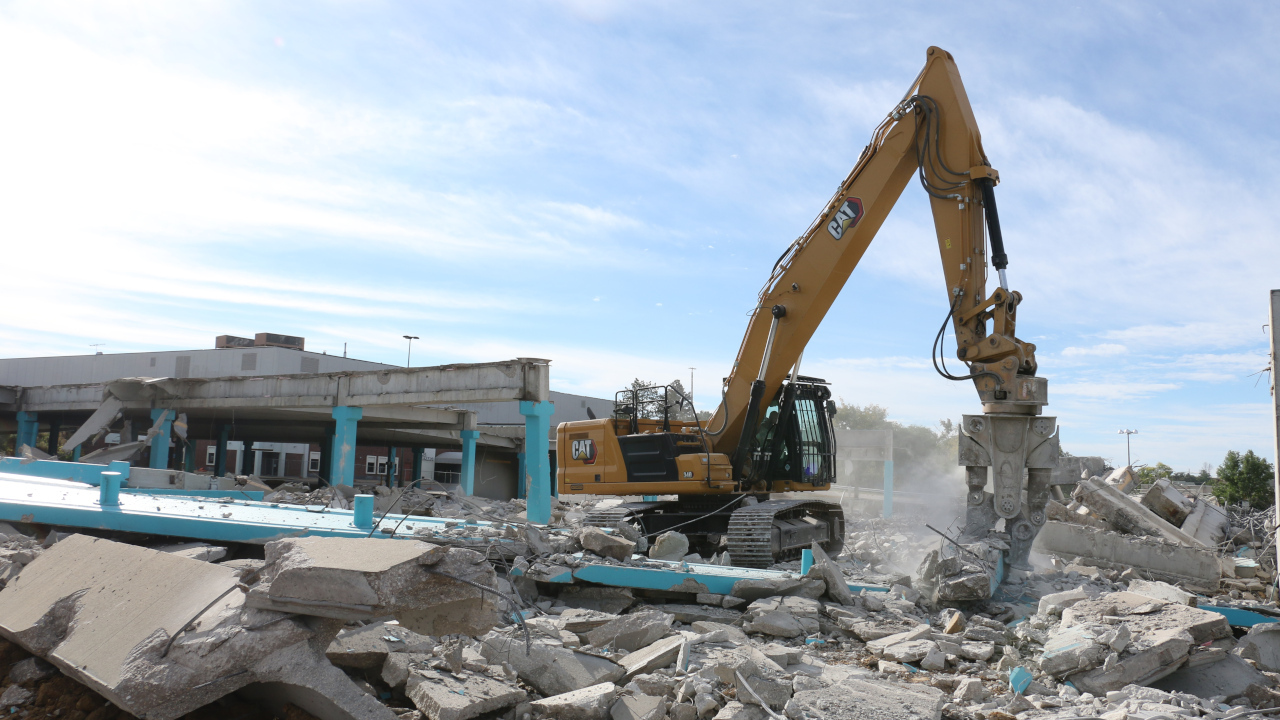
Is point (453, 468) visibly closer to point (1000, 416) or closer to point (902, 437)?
point (902, 437)

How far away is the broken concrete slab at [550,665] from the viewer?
5.06 metres

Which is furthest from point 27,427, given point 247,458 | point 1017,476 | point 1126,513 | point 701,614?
point 1126,513

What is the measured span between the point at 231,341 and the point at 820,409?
4745cm

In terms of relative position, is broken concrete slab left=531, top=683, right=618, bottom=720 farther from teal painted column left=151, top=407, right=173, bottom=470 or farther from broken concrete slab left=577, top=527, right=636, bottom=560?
teal painted column left=151, top=407, right=173, bottom=470

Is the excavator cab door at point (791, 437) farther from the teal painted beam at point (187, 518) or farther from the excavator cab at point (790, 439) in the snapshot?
the teal painted beam at point (187, 518)

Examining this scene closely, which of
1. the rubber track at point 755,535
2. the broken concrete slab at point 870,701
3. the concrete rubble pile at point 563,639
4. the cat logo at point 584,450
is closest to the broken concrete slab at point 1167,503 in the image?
the concrete rubble pile at point 563,639

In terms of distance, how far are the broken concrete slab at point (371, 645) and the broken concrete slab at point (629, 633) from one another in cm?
142

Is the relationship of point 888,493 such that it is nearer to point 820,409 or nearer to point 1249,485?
point 1249,485

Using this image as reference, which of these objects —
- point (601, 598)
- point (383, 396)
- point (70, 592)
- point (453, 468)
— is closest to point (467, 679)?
point (70, 592)

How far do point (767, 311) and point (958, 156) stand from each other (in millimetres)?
3353

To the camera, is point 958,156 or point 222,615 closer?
point 222,615

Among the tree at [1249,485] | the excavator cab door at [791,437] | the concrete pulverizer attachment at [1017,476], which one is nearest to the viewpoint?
the concrete pulverizer attachment at [1017,476]

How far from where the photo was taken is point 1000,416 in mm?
9375

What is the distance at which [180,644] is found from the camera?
3.90m
